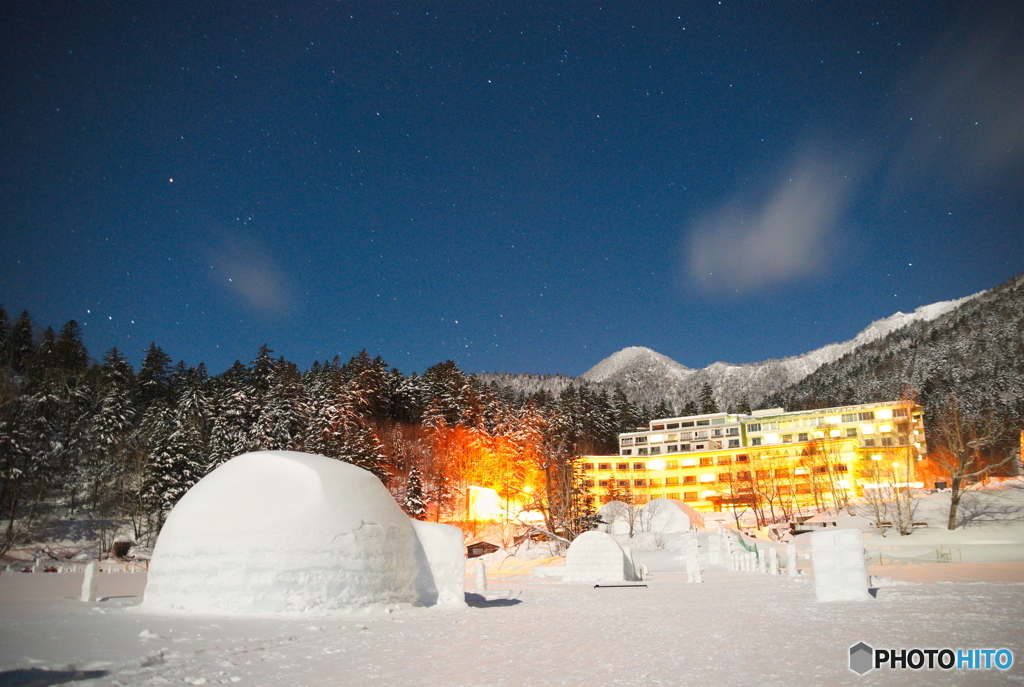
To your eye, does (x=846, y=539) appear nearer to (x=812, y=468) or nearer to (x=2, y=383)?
(x=2, y=383)

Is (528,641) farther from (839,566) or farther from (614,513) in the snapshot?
(614,513)

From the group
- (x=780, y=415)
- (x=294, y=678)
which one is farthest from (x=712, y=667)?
(x=780, y=415)

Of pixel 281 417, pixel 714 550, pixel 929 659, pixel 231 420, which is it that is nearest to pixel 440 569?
pixel 929 659

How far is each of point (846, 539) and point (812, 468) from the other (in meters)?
59.8

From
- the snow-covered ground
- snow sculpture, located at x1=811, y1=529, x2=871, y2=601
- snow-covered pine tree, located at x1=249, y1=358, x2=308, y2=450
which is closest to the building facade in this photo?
snow-covered pine tree, located at x1=249, y1=358, x2=308, y2=450

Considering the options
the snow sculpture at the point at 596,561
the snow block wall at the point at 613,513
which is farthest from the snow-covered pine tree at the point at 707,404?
the snow sculpture at the point at 596,561

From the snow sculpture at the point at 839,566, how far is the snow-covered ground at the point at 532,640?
1.56 feet

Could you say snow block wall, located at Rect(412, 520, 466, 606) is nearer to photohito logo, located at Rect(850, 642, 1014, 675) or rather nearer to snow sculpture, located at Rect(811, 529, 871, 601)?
snow sculpture, located at Rect(811, 529, 871, 601)

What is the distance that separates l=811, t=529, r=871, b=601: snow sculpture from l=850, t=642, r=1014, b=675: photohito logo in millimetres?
7320

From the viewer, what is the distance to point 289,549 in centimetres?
1441

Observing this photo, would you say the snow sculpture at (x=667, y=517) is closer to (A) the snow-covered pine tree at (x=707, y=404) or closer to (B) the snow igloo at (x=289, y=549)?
(B) the snow igloo at (x=289, y=549)

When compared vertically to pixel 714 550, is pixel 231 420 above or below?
above

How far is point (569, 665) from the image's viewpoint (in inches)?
338

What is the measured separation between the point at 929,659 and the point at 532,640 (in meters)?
5.85
